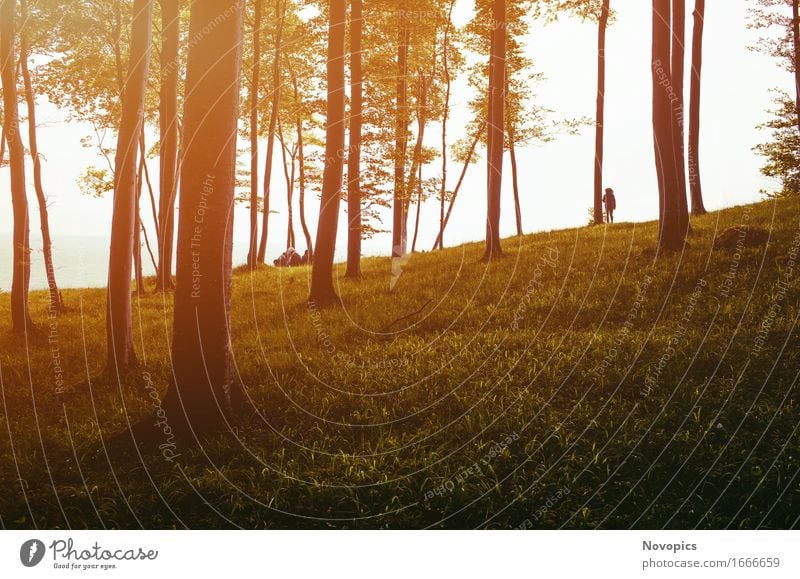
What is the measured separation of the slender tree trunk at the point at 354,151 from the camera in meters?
13.8

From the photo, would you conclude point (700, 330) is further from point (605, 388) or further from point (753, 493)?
point (753, 493)

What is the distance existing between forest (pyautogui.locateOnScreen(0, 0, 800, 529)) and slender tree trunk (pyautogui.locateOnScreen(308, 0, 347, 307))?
53mm

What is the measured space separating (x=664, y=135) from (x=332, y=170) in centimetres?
738

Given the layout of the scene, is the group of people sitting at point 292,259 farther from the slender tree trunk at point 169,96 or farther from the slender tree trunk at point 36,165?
the slender tree trunk at point 36,165

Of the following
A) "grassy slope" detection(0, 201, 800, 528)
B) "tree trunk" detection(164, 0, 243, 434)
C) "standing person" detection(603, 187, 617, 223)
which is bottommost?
"grassy slope" detection(0, 201, 800, 528)

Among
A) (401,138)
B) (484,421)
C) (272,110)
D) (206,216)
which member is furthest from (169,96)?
(484,421)

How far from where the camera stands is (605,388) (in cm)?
647

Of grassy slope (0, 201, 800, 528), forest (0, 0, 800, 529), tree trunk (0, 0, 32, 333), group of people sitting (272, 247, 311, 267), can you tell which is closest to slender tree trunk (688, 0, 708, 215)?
forest (0, 0, 800, 529)

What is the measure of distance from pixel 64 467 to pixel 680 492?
21.5ft

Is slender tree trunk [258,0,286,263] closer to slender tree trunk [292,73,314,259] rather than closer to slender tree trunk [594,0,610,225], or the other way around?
slender tree trunk [292,73,314,259]

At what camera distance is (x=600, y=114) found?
19500 millimetres

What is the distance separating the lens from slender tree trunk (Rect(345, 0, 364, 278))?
13.8 metres
